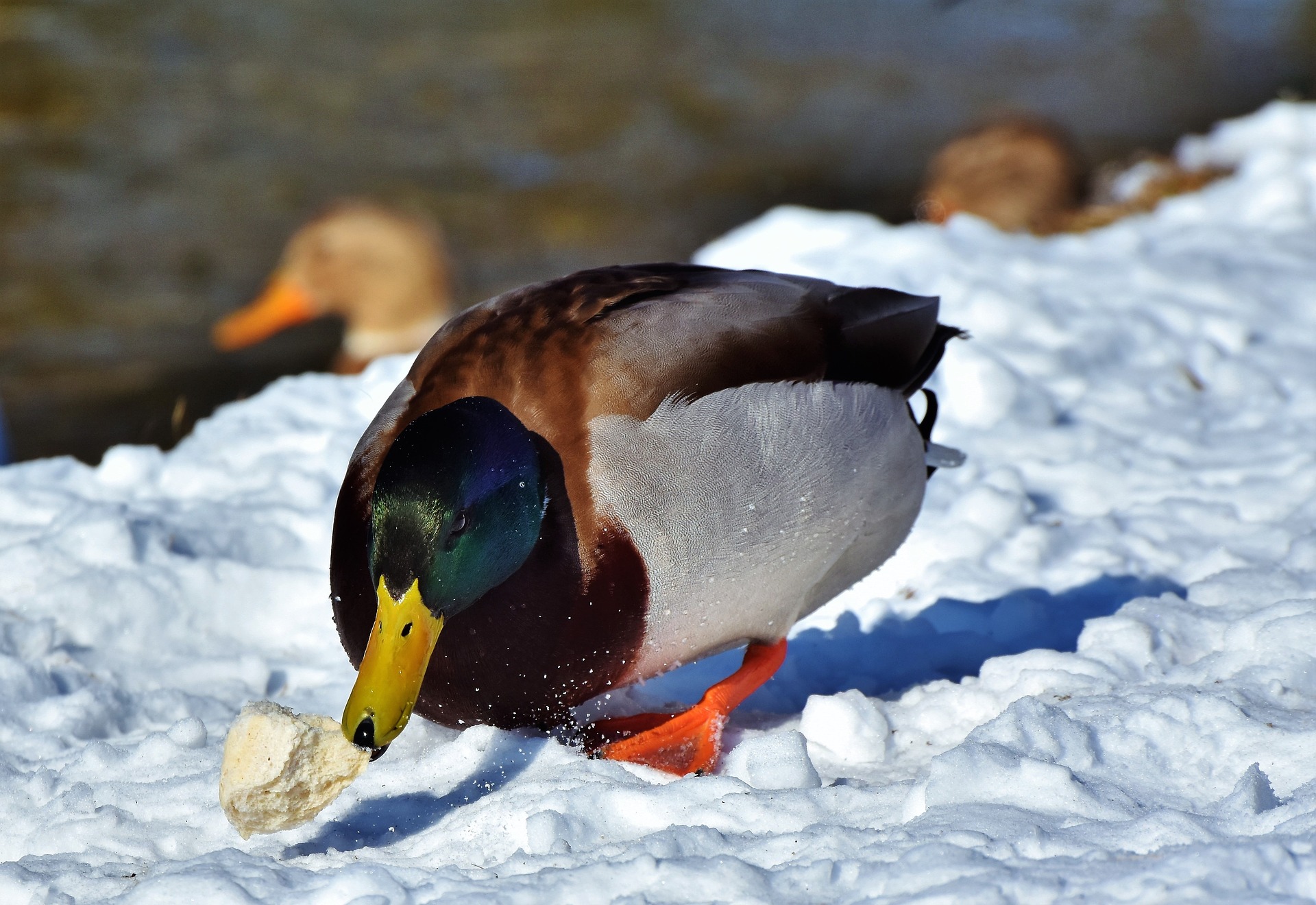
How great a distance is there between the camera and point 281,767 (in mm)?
2195

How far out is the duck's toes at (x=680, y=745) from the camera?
257 cm

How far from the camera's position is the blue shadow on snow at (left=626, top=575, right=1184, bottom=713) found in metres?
3.12

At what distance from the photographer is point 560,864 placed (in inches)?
82.2

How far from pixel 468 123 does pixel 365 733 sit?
11.2m

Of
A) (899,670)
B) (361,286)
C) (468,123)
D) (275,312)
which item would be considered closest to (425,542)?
(899,670)

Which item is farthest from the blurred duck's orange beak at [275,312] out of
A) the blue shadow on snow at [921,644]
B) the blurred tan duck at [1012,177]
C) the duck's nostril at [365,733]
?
the duck's nostril at [365,733]

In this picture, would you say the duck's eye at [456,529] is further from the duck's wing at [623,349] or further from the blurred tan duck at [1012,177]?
the blurred tan duck at [1012,177]

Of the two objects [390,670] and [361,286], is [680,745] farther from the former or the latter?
[361,286]

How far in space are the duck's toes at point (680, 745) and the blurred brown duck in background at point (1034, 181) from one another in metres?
4.94

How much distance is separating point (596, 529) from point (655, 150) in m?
10.2

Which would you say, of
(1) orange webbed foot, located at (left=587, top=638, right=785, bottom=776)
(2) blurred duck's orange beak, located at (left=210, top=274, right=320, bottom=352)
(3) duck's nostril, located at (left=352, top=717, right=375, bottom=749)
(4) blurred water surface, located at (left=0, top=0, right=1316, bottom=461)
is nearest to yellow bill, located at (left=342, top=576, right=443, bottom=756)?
(3) duck's nostril, located at (left=352, top=717, right=375, bottom=749)

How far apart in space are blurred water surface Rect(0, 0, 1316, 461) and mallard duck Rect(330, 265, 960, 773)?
450 centimetres

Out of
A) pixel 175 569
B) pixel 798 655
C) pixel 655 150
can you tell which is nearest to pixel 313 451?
pixel 175 569

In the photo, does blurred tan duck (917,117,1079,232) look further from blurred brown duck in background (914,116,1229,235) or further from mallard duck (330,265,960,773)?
mallard duck (330,265,960,773)
